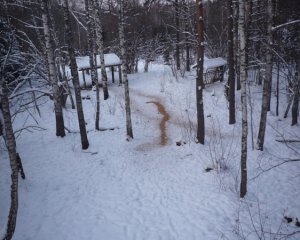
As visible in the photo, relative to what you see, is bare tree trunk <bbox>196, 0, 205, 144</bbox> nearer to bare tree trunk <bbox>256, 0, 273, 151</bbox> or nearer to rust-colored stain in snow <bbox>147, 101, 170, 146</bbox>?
rust-colored stain in snow <bbox>147, 101, 170, 146</bbox>

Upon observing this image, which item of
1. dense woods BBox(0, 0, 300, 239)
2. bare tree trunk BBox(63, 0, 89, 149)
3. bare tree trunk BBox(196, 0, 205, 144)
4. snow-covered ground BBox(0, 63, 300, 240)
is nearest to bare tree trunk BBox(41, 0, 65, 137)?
dense woods BBox(0, 0, 300, 239)

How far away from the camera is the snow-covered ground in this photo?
7.41 meters

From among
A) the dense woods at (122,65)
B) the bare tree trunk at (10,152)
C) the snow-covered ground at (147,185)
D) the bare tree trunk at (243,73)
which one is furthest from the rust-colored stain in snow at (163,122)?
the bare tree trunk at (10,152)

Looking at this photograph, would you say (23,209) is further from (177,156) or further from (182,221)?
(177,156)

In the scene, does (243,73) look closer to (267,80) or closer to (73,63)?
(267,80)

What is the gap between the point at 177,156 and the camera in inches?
454

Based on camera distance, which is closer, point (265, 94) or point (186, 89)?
point (265, 94)

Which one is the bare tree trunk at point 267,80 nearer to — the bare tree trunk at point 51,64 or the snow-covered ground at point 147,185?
the snow-covered ground at point 147,185

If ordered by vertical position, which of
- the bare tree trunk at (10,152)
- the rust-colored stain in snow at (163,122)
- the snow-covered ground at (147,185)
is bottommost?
the snow-covered ground at (147,185)

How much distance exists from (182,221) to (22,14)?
16.9 meters

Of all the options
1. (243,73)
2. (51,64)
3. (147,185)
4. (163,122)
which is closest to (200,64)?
(243,73)

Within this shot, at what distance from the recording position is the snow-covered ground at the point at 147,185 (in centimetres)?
741

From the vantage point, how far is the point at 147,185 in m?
9.52

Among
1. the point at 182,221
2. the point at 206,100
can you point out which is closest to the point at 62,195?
the point at 182,221
